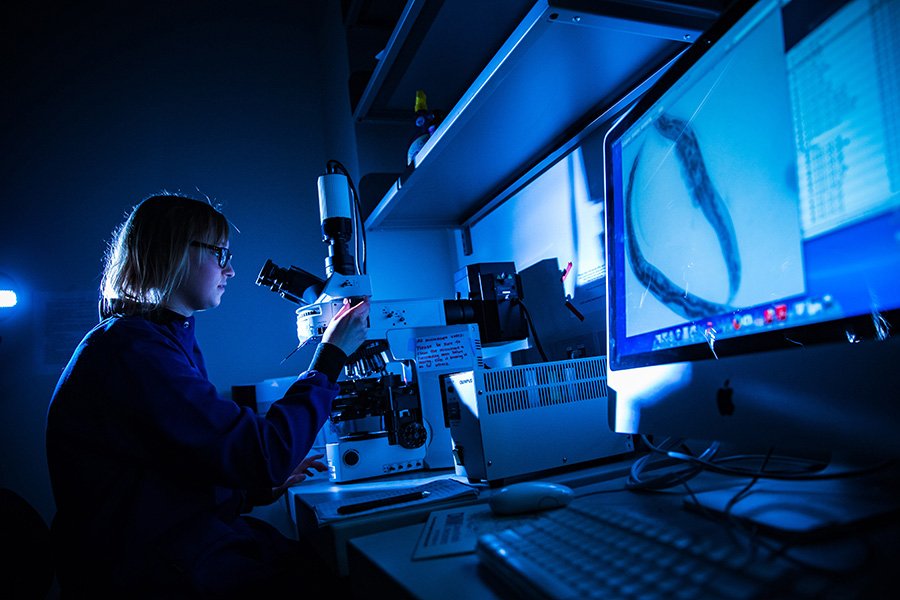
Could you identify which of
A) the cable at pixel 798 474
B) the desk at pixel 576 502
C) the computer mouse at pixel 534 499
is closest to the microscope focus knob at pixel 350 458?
the desk at pixel 576 502

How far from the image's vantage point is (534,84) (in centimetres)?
114

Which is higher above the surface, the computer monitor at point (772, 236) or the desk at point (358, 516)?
the computer monitor at point (772, 236)

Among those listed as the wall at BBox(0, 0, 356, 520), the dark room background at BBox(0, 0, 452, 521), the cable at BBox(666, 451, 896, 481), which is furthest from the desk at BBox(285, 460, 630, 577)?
the wall at BBox(0, 0, 356, 520)

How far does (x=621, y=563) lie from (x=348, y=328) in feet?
2.98

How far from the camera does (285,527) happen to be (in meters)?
2.27

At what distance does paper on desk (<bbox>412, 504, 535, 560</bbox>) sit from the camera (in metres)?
0.57

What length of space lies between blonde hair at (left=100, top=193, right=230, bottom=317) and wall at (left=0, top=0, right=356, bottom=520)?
1.09 meters

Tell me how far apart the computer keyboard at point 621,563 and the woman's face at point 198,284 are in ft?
3.06

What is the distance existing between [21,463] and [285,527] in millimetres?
1011

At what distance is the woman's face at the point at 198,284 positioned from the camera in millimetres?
1191

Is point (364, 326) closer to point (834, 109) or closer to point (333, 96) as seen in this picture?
point (834, 109)

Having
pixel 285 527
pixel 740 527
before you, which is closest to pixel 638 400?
pixel 740 527

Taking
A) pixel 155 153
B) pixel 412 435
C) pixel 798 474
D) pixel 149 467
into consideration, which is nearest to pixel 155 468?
pixel 149 467

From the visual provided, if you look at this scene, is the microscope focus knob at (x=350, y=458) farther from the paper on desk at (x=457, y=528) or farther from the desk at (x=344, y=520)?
the paper on desk at (x=457, y=528)
